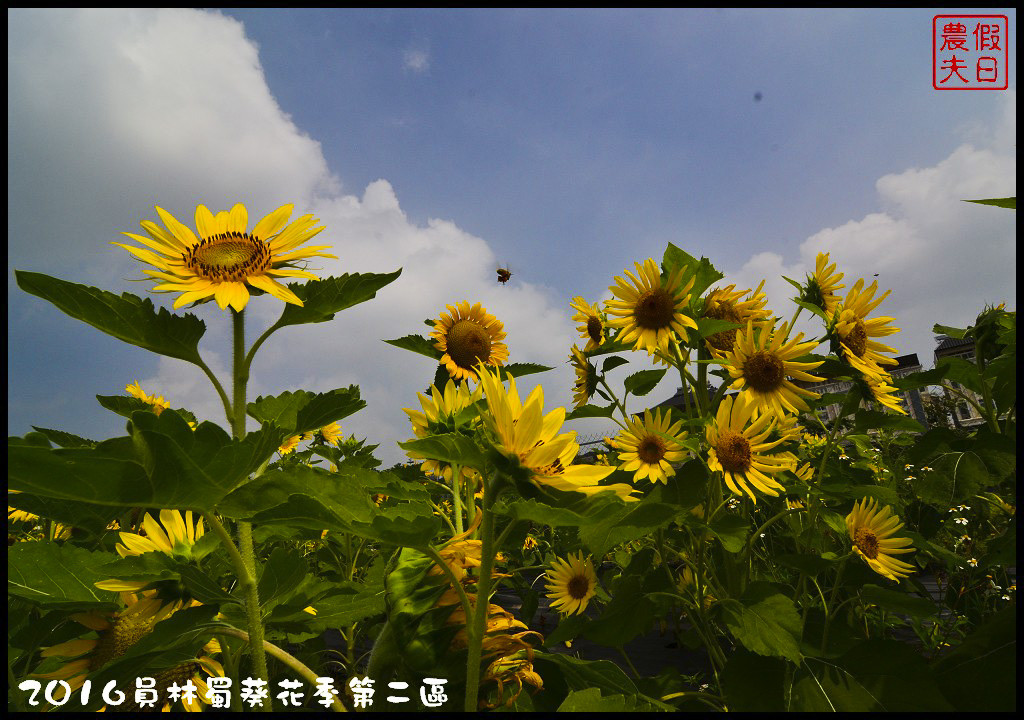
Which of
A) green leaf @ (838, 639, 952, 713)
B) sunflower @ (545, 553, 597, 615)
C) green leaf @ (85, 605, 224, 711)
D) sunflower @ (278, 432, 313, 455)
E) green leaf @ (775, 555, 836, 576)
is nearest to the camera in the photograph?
green leaf @ (85, 605, 224, 711)

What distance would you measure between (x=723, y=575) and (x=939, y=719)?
90cm

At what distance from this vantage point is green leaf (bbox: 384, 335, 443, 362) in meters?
1.82

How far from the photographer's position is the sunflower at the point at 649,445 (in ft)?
5.65

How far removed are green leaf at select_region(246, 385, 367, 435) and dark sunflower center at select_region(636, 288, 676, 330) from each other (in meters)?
1.08

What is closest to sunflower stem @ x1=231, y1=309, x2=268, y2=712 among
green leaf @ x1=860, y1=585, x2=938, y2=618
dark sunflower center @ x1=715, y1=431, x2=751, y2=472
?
dark sunflower center @ x1=715, y1=431, x2=751, y2=472

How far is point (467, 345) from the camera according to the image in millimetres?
2092

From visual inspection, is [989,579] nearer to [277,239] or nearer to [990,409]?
[990,409]

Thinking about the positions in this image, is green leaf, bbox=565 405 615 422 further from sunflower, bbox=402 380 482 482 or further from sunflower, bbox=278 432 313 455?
sunflower, bbox=278 432 313 455

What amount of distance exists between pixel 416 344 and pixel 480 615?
124cm

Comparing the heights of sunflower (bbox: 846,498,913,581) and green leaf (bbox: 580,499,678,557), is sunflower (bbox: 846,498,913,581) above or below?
below

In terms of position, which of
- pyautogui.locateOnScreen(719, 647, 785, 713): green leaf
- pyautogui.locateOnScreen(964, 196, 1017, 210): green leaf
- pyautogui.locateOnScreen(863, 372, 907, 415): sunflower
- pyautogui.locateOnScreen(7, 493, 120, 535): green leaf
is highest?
pyautogui.locateOnScreen(964, 196, 1017, 210): green leaf

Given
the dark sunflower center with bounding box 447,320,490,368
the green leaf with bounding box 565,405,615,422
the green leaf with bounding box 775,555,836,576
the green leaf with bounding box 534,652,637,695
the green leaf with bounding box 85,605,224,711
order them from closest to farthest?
the green leaf with bounding box 85,605,224,711, the green leaf with bounding box 534,652,637,695, the green leaf with bounding box 775,555,836,576, the green leaf with bounding box 565,405,615,422, the dark sunflower center with bounding box 447,320,490,368

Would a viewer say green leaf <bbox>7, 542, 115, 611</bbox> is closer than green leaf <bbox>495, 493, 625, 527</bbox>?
No

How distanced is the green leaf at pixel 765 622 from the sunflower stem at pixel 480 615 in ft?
2.39
